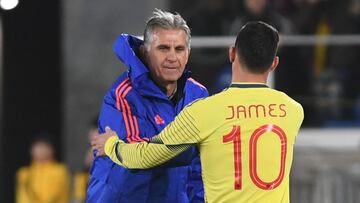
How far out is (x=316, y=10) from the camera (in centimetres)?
1327

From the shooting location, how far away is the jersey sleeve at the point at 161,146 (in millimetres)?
5930

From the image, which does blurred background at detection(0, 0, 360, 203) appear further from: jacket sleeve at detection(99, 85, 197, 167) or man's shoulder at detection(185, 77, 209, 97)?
jacket sleeve at detection(99, 85, 197, 167)

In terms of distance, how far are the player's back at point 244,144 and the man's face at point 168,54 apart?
0.73 m

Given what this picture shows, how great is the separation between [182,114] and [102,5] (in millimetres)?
7067

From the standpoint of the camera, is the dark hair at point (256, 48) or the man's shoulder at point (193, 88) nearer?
the dark hair at point (256, 48)

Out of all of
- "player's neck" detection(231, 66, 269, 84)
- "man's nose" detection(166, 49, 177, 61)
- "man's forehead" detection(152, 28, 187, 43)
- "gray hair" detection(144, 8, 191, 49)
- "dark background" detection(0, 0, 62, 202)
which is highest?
"gray hair" detection(144, 8, 191, 49)

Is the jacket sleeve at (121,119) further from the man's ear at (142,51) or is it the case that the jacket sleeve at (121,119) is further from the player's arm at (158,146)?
the man's ear at (142,51)

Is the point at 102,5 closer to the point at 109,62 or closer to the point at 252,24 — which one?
the point at 109,62

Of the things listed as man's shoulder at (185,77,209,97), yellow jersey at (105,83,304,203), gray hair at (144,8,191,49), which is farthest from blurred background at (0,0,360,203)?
yellow jersey at (105,83,304,203)

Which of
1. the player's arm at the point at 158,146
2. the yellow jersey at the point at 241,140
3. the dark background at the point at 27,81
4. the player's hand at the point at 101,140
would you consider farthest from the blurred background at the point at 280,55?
the yellow jersey at the point at 241,140

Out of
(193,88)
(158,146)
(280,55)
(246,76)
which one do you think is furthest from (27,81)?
(246,76)

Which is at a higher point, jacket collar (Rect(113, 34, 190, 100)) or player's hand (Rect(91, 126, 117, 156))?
jacket collar (Rect(113, 34, 190, 100))

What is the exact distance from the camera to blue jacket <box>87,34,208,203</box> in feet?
21.5

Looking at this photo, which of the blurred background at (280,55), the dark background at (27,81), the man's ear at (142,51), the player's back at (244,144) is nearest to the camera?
the player's back at (244,144)
